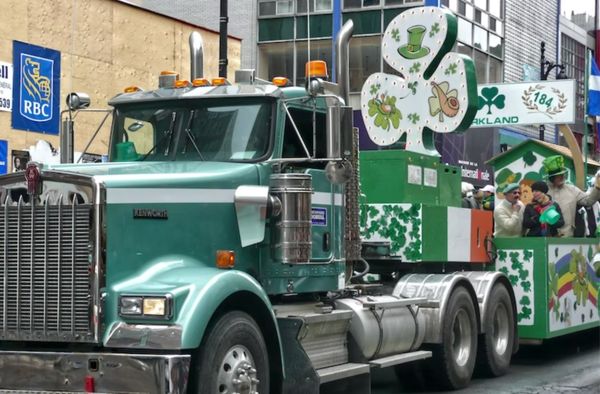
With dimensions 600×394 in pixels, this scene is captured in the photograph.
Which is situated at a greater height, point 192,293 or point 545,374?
point 192,293

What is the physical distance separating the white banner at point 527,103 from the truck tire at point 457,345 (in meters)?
10.7

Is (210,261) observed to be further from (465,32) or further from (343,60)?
(465,32)

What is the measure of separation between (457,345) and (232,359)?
460 centimetres

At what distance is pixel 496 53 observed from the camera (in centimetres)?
4059

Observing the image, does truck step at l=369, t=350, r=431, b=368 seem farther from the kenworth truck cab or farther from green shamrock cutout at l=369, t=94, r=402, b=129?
green shamrock cutout at l=369, t=94, r=402, b=129

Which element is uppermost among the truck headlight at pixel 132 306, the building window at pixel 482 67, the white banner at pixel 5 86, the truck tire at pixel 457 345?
the building window at pixel 482 67

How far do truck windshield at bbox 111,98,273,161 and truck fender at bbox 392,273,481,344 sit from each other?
10.0 ft

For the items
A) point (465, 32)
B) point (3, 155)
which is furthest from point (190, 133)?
point (465, 32)

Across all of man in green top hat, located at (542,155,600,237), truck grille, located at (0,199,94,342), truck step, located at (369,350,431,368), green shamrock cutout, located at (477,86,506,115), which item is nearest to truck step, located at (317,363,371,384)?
truck step, located at (369,350,431,368)

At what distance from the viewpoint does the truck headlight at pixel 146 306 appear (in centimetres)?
716

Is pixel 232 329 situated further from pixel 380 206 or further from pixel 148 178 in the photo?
pixel 380 206

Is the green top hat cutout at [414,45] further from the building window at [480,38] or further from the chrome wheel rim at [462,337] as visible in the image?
the building window at [480,38]

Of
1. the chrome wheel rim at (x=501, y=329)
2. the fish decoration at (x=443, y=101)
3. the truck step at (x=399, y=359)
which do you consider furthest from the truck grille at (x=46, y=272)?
the fish decoration at (x=443, y=101)

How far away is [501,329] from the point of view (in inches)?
496
